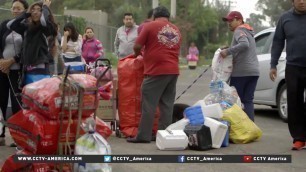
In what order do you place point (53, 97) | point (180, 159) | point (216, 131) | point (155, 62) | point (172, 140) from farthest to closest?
point (155, 62), point (216, 131), point (172, 140), point (53, 97), point (180, 159)

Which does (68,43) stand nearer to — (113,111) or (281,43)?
(113,111)

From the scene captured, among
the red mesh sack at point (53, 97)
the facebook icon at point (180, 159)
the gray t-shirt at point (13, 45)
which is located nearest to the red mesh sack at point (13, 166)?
the red mesh sack at point (53, 97)

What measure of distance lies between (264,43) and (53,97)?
6898mm

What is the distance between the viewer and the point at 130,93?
852 cm

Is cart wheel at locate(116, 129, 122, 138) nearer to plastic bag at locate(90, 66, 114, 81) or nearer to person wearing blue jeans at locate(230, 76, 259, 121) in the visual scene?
plastic bag at locate(90, 66, 114, 81)

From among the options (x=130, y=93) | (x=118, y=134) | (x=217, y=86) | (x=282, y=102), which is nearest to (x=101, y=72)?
(x=130, y=93)

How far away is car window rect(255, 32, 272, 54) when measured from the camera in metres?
11.5

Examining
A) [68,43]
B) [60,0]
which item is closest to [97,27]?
[68,43]

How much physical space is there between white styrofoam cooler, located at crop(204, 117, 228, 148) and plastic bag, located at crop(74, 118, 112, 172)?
264 cm

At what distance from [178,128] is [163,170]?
1698 millimetres

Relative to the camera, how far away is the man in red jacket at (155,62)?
803 cm

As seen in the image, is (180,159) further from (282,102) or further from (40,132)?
(282,102)

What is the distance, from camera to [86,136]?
17.6 ft

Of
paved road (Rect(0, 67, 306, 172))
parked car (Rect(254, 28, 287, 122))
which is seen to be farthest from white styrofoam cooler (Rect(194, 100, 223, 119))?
parked car (Rect(254, 28, 287, 122))
